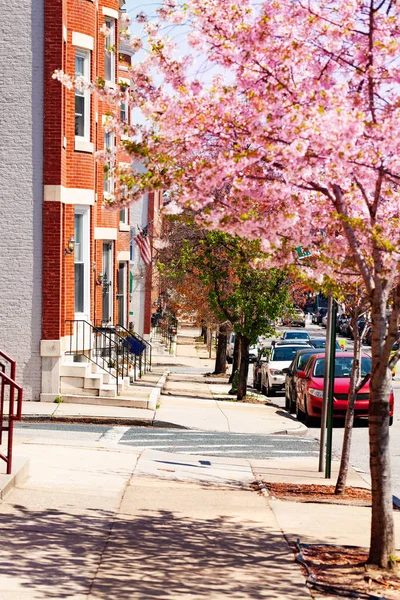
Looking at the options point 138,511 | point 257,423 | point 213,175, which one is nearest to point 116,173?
point 213,175

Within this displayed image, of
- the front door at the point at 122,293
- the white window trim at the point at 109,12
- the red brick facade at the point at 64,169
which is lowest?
the front door at the point at 122,293

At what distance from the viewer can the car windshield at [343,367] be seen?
22.7 meters

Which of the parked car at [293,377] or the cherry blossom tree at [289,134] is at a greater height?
the cherry blossom tree at [289,134]

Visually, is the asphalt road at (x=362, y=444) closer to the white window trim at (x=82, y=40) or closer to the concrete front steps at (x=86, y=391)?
the concrete front steps at (x=86, y=391)

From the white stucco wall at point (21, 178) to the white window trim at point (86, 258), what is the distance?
8.62 feet

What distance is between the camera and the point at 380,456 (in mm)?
8234

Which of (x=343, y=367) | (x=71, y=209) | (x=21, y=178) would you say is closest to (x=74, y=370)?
(x=71, y=209)

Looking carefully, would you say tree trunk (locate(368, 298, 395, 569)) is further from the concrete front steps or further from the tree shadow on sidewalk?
the concrete front steps

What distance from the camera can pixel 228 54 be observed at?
27.8ft

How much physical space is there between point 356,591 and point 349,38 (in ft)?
14.3

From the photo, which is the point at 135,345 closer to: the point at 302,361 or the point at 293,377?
the point at 302,361

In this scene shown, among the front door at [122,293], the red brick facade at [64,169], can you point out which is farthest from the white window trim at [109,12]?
the front door at [122,293]

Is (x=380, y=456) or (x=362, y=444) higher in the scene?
(x=380, y=456)

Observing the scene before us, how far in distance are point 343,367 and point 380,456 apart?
14888mm
